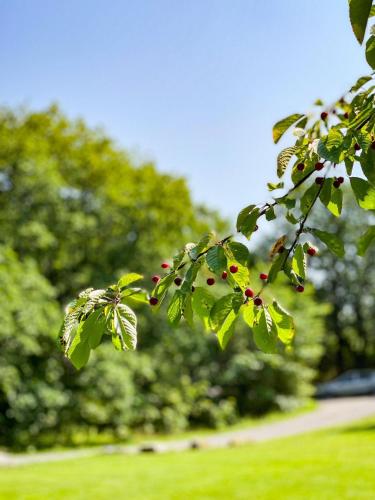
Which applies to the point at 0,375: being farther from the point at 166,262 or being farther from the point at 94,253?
the point at 166,262

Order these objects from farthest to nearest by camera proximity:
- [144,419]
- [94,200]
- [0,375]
Result: [144,419] < [94,200] < [0,375]

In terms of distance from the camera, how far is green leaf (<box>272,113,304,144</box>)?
1.95m

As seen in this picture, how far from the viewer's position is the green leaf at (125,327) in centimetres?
159

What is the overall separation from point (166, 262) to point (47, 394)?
1261cm

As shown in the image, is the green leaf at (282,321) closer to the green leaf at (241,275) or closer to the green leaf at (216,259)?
the green leaf at (241,275)

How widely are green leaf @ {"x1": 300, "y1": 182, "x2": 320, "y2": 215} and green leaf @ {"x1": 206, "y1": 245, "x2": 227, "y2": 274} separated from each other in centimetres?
40

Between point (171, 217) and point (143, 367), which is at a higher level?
point (171, 217)

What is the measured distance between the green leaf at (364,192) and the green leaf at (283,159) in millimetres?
209

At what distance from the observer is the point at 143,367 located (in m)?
15.5

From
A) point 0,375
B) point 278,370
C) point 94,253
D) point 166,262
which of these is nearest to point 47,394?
point 0,375

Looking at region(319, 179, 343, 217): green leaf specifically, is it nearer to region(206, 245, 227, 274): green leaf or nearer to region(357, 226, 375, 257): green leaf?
region(357, 226, 375, 257): green leaf

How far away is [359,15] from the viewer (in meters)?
1.38

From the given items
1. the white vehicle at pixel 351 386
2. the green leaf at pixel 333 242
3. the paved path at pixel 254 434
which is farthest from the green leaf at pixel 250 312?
the white vehicle at pixel 351 386

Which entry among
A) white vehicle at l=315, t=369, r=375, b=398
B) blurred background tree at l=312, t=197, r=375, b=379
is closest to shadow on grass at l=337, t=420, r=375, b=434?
white vehicle at l=315, t=369, r=375, b=398
